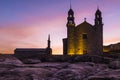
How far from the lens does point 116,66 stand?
21781 millimetres

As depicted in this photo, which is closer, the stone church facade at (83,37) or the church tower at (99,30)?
the church tower at (99,30)

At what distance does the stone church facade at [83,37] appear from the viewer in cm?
8144

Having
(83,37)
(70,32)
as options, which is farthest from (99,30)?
(70,32)

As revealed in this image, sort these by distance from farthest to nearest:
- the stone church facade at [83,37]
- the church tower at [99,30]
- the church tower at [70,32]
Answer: the stone church facade at [83,37]
the church tower at [99,30]
the church tower at [70,32]

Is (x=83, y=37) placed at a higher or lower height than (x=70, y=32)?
lower

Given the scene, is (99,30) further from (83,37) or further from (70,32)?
(70,32)

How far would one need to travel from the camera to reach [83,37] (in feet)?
277

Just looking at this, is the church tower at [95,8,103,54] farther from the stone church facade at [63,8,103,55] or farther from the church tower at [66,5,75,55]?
the church tower at [66,5,75,55]

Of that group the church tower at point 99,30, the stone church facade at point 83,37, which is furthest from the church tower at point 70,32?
the church tower at point 99,30

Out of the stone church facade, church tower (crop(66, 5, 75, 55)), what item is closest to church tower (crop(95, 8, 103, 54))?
the stone church facade

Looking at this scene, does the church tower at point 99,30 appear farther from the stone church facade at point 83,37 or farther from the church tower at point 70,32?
the church tower at point 70,32

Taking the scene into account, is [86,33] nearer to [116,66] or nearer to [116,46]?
[116,46]

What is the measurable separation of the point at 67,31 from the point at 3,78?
68.3 metres

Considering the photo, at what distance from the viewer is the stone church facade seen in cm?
8144
